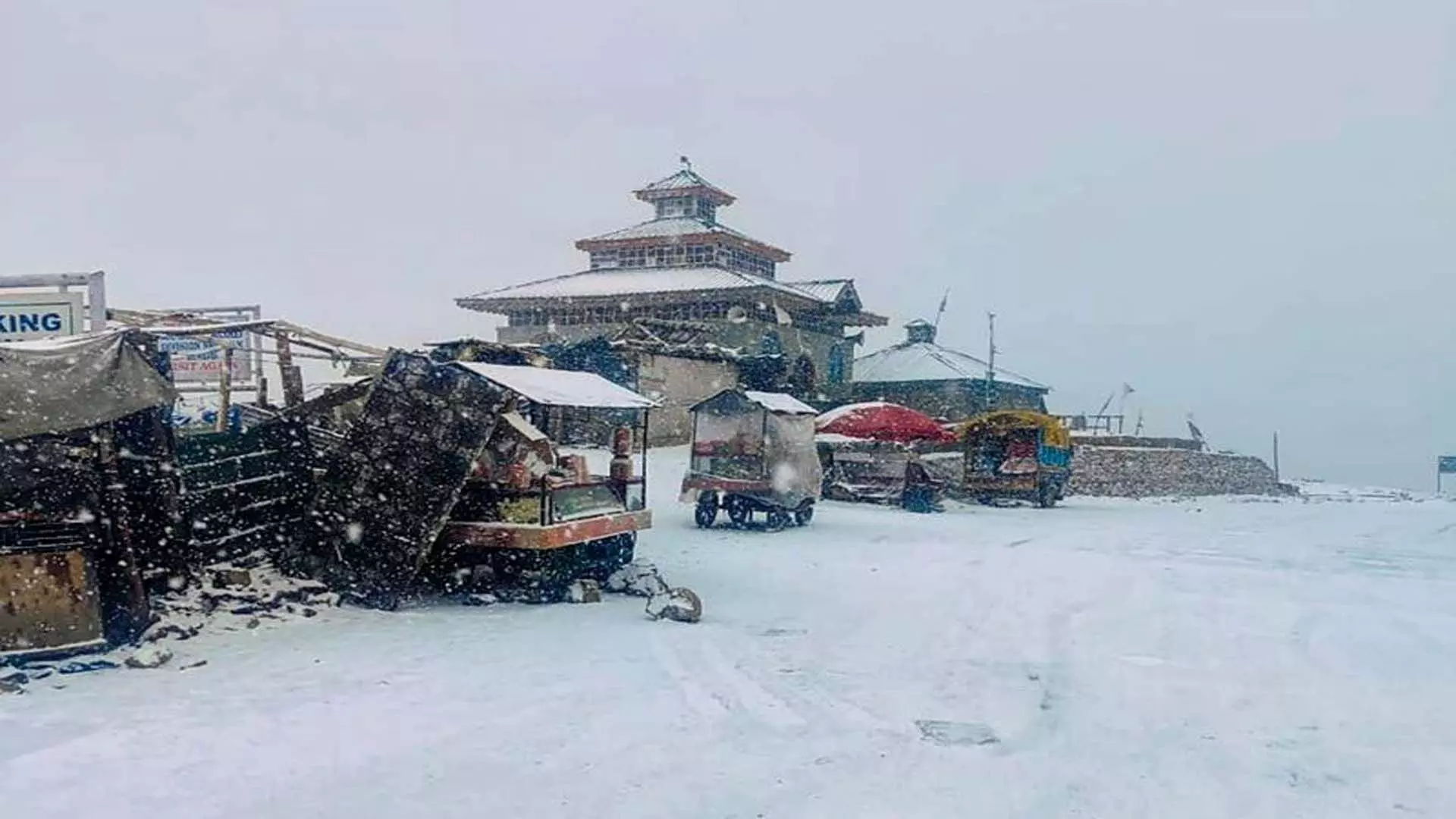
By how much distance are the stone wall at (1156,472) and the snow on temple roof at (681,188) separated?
17.9 m

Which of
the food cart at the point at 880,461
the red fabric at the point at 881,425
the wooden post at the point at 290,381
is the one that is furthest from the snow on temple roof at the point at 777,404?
the wooden post at the point at 290,381

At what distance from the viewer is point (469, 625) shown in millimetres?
9281

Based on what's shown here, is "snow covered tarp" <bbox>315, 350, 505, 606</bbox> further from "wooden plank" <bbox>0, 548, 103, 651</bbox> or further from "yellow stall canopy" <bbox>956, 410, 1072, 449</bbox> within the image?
"yellow stall canopy" <bbox>956, 410, 1072, 449</bbox>

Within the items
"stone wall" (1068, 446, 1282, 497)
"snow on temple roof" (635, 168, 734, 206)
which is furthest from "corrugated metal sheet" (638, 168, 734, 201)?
"stone wall" (1068, 446, 1282, 497)

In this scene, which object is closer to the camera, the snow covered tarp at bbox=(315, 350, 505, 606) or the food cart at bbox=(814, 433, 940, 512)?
the snow covered tarp at bbox=(315, 350, 505, 606)

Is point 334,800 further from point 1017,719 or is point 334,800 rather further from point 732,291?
point 732,291

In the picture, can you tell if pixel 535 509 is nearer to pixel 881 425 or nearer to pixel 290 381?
pixel 290 381

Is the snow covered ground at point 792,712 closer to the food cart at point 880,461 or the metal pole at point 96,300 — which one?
the metal pole at point 96,300

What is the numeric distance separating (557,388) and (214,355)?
7.10 metres

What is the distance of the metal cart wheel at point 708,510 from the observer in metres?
17.5

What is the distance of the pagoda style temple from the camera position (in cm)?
3522

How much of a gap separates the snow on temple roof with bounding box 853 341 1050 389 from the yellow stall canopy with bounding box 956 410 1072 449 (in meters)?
12.9

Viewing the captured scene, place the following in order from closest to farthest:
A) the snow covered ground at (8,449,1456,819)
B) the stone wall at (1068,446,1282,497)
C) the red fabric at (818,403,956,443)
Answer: the snow covered ground at (8,449,1456,819), the red fabric at (818,403,956,443), the stone wall at (1068,446,1282,497)

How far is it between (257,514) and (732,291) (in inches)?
980
